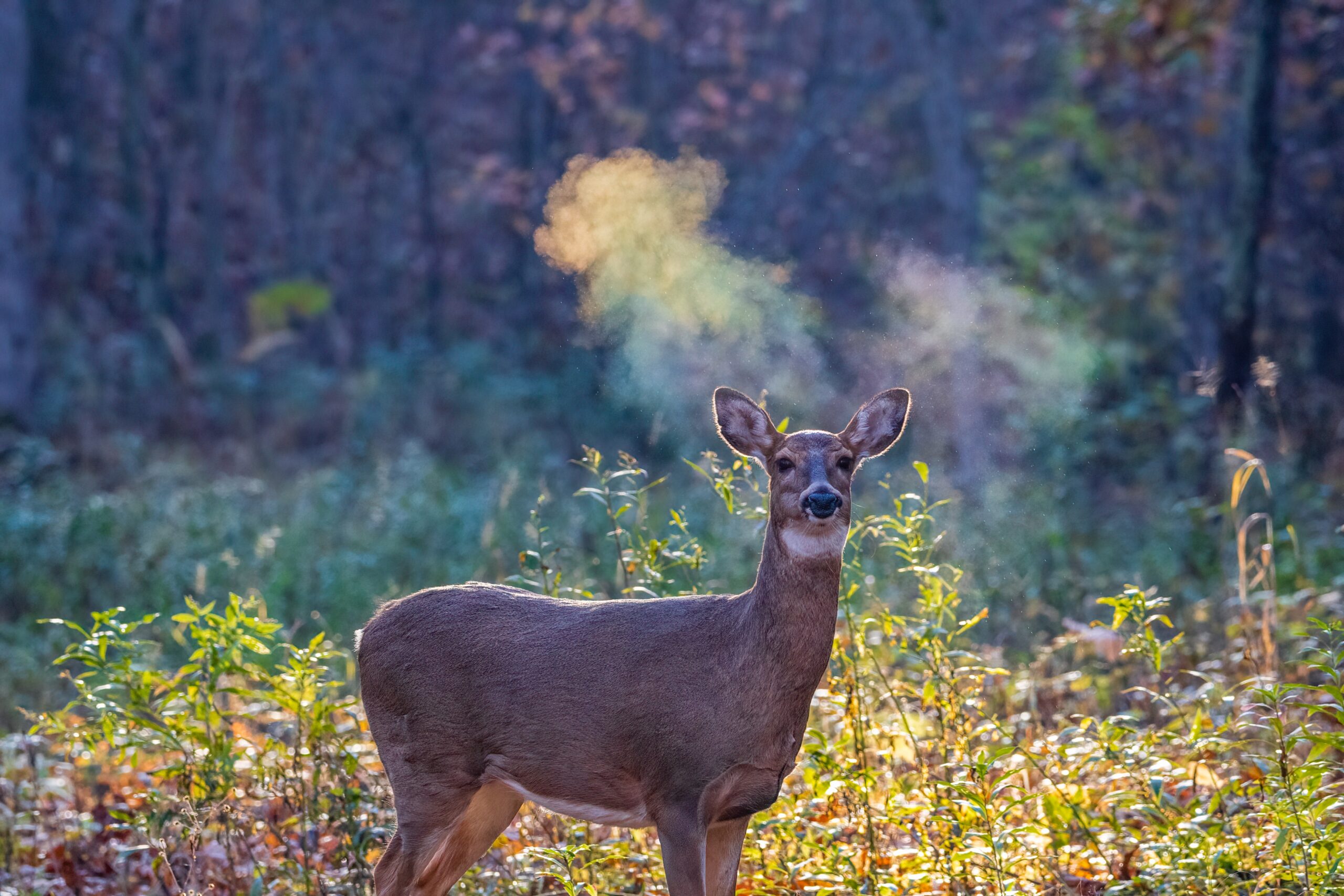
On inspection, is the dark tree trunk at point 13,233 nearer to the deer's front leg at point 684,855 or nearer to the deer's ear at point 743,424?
the deer's ear at point 743,424

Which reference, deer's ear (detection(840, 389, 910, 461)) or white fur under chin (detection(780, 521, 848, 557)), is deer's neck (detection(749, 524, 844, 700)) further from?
deer's ear (detection(840, 389, 910, 461))

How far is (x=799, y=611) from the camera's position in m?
4.21

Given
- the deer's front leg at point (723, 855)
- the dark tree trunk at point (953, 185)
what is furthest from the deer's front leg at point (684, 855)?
the dark tree trunk at point (953, 185)

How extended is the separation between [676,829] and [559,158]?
1573 centimetres

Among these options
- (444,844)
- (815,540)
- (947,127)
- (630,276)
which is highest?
(947,127)

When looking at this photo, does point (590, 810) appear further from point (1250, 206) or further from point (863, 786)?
point (1250, 206)

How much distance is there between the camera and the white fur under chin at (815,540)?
13.8 ft

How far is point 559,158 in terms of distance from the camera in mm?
18906

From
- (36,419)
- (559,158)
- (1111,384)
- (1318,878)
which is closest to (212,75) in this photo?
(559,158)

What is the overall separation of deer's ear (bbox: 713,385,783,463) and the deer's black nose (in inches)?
18.2

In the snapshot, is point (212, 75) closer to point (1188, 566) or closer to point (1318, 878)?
point (1188, 566)

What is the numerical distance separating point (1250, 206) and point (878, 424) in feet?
25.4

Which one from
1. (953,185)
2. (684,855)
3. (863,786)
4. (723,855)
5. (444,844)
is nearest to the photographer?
(684,855)

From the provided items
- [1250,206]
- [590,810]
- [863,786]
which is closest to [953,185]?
[1250,206]
